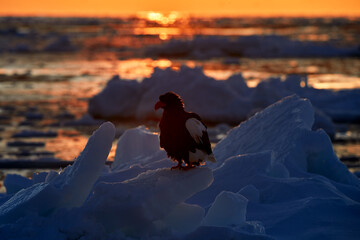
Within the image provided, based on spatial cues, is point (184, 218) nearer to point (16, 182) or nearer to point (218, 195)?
point (218, 195)

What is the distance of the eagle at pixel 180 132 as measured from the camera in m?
3.82

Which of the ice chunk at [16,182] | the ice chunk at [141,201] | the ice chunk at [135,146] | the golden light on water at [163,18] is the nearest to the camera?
the ice chunk at [141,201]

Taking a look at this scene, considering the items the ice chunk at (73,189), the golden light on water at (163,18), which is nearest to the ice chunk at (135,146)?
the ice chunk at (73,189)

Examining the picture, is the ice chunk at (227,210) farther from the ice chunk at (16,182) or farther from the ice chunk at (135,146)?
the ice chunk at (135,146)

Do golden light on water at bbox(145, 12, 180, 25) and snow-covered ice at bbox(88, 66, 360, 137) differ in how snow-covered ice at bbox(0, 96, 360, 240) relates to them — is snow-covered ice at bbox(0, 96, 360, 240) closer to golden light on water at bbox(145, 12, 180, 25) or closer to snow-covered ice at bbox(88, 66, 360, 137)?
snow-covered ice at bbox(88, 66, 360, 137)

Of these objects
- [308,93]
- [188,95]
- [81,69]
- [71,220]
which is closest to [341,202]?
[71,220]

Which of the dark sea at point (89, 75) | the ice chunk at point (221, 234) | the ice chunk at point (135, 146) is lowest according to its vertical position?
the dark sea at point (89, 75)

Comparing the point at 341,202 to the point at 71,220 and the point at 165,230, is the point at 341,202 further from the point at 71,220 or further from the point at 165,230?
the point at 71,220

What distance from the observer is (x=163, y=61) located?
26750 millimetres

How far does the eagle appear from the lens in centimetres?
382

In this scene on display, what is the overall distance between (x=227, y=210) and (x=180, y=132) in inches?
26.3

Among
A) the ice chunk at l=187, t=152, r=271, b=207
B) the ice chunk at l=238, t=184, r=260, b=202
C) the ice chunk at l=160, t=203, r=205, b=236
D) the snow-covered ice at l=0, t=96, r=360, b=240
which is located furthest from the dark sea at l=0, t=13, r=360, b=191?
the ice chunk at l=160, t=203, r=205, b=236

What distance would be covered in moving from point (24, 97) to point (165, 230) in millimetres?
11463

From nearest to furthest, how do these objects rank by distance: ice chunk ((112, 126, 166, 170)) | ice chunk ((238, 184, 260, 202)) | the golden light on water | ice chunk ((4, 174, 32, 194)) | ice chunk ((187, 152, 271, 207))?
ice chunk ((238, 184, 260, 202)) < ice chunk ((187, 152, 271, 207)) < ice chunk ((4, 174, 32, 194)) < ice chunk ((112, 126, 166, 170)) < the golden light on water
